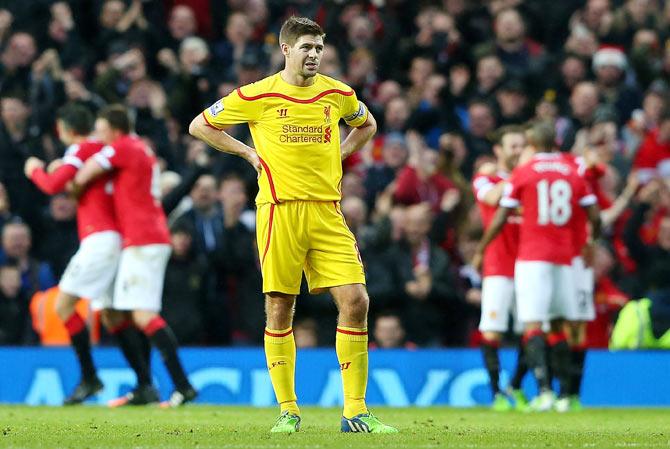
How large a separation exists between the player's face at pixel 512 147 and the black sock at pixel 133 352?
12.2ft

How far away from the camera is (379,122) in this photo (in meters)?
18.1

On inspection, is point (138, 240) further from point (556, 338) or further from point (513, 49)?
point (513, 49)

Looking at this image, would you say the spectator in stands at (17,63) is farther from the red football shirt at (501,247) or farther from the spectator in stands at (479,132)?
the red football shirt at (501,247)

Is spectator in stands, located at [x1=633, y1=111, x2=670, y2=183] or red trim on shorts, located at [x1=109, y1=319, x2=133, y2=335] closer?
red trim on shorts, located at [x1=109, y1=319, x2=133, y2=335]

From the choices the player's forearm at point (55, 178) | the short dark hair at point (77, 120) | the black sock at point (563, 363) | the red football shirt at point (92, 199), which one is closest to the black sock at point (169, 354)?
the red football shirt at point (92, 199)

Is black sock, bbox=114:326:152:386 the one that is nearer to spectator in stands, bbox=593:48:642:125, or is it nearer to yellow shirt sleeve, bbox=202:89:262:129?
yellow shirt sleeve, bbox=202:89:262:129

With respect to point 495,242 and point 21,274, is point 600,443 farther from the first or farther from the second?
point 21,274

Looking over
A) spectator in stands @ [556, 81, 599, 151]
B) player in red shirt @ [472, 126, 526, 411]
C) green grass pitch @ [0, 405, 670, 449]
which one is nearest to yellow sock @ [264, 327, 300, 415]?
green grass pitch @ [0, 405, 670, 449]

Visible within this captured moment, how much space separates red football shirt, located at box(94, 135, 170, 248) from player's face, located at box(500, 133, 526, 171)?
324 cm

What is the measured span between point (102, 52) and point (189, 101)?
1.53 m

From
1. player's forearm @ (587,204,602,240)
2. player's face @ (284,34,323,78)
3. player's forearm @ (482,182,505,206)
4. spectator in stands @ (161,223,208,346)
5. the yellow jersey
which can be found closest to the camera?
player's face @ (284,34,323,78)

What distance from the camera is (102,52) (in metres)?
18.7

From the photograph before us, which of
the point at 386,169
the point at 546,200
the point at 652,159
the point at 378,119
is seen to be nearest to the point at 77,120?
the point at 546,200

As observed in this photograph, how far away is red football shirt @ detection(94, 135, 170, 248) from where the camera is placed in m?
12.4
